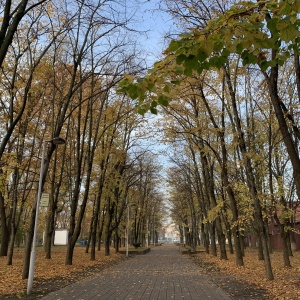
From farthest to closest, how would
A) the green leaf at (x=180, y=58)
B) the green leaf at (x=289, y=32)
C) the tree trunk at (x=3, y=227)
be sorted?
the tree trunk at (x=3, y=227), the green leaf at (x=180, y=58), the green leaf at (x=289, y=32)

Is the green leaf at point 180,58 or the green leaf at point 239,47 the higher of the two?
the green leaf at point 239,47

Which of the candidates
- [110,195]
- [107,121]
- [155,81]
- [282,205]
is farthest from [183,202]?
[155,81]

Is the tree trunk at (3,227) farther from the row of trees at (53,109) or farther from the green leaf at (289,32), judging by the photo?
the green leaf at (289,32)

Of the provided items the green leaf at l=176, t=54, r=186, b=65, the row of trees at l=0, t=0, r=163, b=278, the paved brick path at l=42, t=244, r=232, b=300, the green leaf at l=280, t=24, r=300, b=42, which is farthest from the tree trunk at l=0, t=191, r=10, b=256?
the green leaf at l=280, t=24, r=300, b=42

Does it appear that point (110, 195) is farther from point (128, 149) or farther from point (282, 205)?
point (282, 205)

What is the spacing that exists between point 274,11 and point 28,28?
35.8 ft

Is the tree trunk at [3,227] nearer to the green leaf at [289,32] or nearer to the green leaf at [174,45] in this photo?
the green leaf at [174,45]

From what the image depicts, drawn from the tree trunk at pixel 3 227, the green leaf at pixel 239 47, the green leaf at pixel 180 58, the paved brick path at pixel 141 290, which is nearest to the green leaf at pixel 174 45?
the green leaf at pixel 180 58

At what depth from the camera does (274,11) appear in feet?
11.1

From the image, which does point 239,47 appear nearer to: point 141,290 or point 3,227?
point 141,290

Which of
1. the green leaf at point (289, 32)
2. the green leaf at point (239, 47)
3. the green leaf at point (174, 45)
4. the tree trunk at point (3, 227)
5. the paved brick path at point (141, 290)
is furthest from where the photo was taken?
the tree trunk at point (3, 227)

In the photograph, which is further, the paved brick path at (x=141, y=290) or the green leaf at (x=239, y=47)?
the paved brick path at (x=141, y=290)

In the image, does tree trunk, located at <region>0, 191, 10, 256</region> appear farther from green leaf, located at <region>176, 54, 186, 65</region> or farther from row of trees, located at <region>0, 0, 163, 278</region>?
green leaf, located at <region>176, 54, 186, 65</region>

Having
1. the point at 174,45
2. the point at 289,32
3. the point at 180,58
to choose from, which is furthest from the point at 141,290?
the point at 289,32
